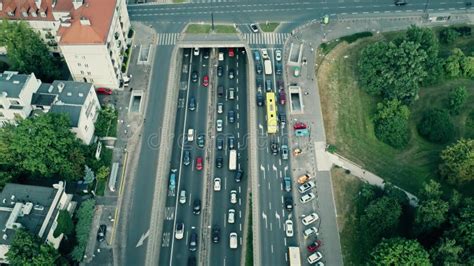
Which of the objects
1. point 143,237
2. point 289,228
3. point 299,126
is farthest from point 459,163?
point 143,237

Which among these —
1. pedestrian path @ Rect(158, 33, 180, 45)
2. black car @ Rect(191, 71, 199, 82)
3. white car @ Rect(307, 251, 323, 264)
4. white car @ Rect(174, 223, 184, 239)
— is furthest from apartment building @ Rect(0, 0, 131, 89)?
white car @ Rect(307, 251, 323, 264)

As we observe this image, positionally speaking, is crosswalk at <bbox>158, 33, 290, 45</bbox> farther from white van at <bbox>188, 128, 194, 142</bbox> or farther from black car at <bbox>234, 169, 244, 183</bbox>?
black car at <bbox>234, 169, 244, 183</bbox>

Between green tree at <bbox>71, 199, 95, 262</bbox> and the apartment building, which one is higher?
the apartment building

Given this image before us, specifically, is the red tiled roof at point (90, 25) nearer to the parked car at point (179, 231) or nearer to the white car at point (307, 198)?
the parked car at point (179, 231)

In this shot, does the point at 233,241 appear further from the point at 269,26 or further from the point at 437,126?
the point at 269,26

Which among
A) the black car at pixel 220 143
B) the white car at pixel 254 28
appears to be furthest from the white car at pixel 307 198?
the white car at pixel 254 28
